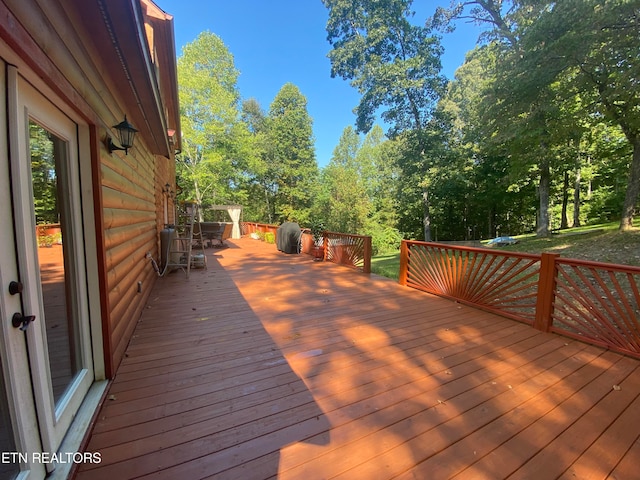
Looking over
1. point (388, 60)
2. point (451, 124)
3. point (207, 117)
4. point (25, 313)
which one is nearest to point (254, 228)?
point (207, 117)

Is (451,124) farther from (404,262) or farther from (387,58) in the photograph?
(404,262)

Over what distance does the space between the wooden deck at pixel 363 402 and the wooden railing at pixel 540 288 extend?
196 millimetres

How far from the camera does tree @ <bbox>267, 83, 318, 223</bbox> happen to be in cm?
2144

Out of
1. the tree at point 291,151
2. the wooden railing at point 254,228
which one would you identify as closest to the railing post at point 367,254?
the wooden railing at point 254,228

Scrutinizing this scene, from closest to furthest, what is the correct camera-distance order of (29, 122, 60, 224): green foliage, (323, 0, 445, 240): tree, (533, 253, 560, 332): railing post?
(29, 122, 60, 224): green foliage, (533, 253, 560, 332): railing post, (323, 0, 445, 240): tree

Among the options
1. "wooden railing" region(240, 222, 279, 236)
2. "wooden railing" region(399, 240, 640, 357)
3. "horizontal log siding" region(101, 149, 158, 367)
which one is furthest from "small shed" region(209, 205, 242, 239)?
"wooden railing" region(399, 240, 640, 357)

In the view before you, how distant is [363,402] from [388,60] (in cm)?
1703

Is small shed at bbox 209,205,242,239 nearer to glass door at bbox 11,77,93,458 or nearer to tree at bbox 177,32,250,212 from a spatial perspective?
tree at bbox 177,32,250,212

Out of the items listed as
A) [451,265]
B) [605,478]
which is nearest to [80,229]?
[605,478]

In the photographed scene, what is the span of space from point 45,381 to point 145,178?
13.0ft

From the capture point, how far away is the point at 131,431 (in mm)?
1641

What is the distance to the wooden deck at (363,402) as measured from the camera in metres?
1.47

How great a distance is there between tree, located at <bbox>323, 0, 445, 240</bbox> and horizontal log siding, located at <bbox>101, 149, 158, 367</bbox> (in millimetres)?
13591

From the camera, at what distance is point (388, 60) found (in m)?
14.9
